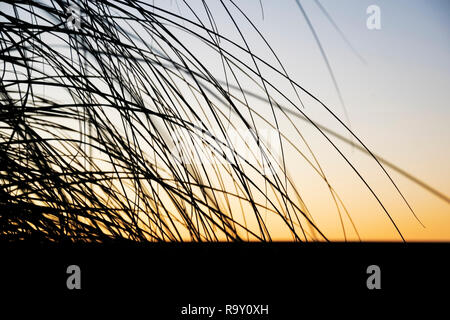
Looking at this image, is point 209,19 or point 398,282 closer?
point 398,282

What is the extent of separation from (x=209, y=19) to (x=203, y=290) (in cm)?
31

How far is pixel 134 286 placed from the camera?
0.35m

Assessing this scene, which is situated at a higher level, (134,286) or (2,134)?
(2,134)

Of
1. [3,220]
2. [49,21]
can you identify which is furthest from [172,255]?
[49,21]

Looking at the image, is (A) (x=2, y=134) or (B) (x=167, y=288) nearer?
(B) (x=167, y=288)

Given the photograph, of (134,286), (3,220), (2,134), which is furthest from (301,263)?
(2,134)

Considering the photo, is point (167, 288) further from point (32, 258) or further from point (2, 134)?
point (2, 134)

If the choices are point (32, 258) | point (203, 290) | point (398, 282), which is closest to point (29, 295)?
point (32, 258)

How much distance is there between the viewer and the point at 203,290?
35cm
